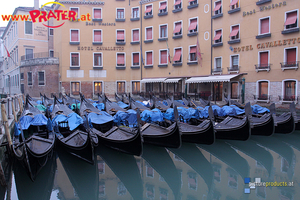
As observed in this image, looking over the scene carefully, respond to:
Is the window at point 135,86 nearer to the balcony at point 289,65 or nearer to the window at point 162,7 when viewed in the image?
the window at point 162,7

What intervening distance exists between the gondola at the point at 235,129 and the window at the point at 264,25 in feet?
24.7

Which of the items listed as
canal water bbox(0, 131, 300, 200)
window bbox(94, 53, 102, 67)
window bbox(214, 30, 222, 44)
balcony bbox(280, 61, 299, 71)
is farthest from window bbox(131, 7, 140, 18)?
canal water bbox(0, 131, 300, 200)

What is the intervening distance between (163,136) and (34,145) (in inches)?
122

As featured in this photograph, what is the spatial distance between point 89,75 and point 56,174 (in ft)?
44.7

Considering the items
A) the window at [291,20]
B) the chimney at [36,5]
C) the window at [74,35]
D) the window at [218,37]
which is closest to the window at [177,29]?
the window at [218,37]

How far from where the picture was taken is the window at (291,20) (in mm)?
11859

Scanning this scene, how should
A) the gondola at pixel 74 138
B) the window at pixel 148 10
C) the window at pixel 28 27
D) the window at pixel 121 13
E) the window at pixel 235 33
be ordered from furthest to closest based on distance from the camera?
1. the window at pixel 28 27
2. the window at pixel 121 13
3. the window at pixel 148 10
4. the window at pixel 235 33
5. the gondola at pixel 74 138

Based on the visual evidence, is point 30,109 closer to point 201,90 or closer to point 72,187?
point 72,187

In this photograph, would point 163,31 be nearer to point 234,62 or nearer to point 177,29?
point 177,29

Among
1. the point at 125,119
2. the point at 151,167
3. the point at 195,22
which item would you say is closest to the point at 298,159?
the point at 151,167

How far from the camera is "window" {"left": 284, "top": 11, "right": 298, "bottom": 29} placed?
11.9m

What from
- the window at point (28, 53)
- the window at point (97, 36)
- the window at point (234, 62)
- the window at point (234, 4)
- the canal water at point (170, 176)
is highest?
the window at point (234, 4)

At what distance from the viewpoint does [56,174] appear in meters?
5.59

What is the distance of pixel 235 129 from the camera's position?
23.9 ft
